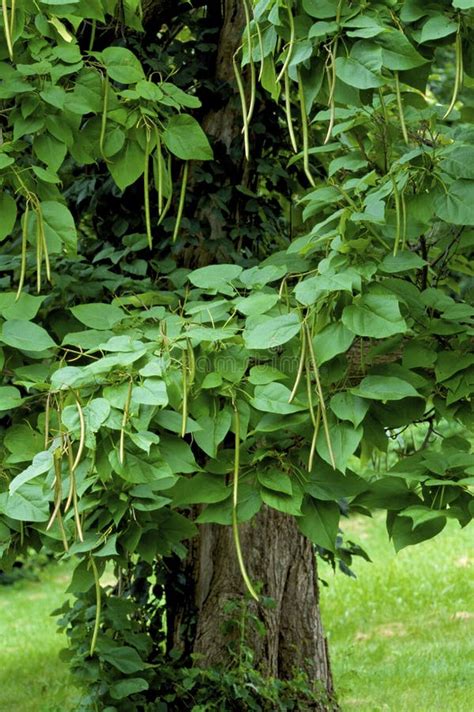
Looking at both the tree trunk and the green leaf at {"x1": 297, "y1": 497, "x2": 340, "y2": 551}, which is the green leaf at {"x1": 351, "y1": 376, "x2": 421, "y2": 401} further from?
the tree trunk

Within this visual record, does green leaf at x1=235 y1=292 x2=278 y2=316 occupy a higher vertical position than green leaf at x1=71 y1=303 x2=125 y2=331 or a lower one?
higher

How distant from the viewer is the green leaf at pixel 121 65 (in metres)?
2.19

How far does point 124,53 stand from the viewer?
222cm

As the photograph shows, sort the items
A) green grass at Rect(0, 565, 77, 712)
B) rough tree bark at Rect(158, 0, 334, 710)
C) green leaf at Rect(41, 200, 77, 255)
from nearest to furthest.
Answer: green leaf at Rect(41, 200, 77, 255)
rough tree bark at Rect(158, 0, 334, 710)
green grass at Rect(0, 565, 77, 712)

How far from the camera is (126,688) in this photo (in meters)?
3.25

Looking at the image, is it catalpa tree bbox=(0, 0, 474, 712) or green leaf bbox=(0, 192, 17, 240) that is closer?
catalpa tree bbox=(0, 0, 474, 712)

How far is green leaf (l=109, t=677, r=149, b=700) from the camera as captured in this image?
10.6 feet

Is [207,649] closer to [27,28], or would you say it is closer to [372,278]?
[372,278]

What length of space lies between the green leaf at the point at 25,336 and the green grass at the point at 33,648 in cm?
178

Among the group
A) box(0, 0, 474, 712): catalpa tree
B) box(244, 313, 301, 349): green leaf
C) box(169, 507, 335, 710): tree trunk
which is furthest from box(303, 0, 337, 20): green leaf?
box(169, 507, 335, 710): tree trunk

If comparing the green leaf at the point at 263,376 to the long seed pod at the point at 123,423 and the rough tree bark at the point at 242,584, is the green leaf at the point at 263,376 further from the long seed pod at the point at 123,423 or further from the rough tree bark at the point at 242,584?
the rough tree bark at the point at 242,584

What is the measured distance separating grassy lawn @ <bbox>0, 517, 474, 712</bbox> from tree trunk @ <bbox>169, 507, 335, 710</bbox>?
13.6 inches

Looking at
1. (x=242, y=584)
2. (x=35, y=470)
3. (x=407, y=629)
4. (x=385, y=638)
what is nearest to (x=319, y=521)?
(x=35, y=470)

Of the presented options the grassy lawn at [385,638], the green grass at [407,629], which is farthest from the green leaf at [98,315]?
the green grass at [407,629]
